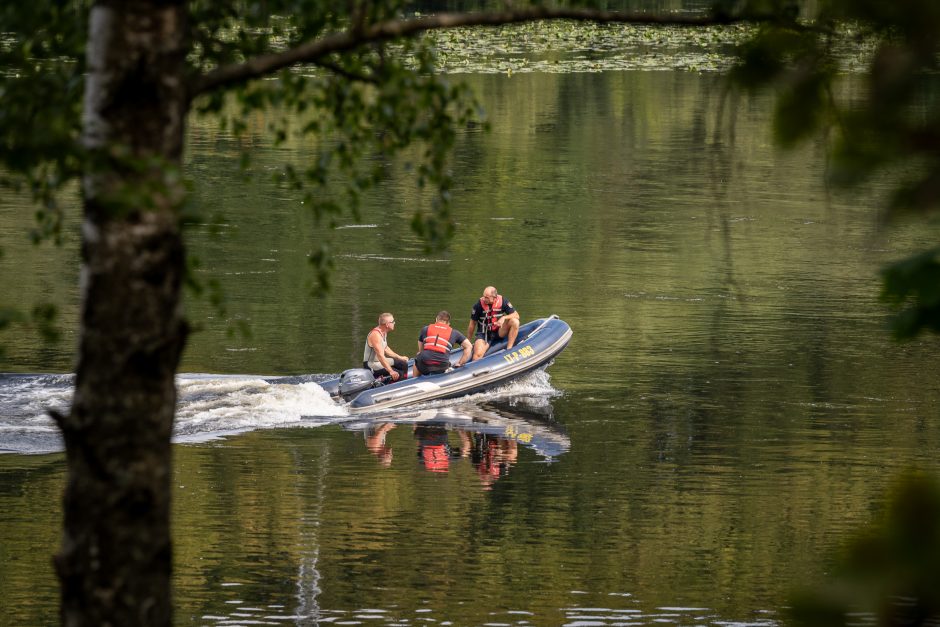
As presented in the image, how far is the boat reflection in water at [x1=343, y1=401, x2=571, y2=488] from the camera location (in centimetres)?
1554

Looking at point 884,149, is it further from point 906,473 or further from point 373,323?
point 373,323

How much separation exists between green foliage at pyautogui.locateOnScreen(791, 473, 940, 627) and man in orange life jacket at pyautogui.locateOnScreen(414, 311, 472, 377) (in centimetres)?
1570


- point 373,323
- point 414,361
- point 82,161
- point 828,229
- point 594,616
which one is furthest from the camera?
point 828,229

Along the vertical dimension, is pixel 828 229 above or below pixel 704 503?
above

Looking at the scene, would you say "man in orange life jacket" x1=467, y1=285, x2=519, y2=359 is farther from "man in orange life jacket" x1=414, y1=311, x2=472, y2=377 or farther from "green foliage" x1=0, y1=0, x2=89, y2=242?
"green foliage" x1=0, y1=0, x2=89, y2=242

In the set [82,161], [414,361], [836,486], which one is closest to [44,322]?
[82,161]

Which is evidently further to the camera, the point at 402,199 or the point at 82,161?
the point at 402,199

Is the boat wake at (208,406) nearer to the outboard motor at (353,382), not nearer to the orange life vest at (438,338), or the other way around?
the outboard motor at (353,382)

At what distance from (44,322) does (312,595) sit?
671 cm

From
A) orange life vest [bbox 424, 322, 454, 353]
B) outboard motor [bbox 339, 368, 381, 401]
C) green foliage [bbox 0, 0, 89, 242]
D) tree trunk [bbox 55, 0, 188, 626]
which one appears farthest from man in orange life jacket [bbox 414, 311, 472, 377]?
tree trunk [bbox 55, 0, 188, 626]

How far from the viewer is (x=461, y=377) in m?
17.9

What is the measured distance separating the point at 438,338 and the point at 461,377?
0.57 m

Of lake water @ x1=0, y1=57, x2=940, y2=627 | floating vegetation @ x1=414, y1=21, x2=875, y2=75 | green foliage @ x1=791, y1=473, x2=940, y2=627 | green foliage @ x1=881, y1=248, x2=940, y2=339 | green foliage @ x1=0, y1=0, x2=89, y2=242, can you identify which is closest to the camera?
green foliage @ x1=791, y1=473, x2=940, y2=627

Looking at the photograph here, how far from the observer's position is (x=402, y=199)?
3266cm
